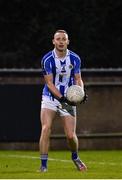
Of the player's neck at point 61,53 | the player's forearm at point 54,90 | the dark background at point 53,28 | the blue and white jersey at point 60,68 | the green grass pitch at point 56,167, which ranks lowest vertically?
the green grass pitch at point 56,167

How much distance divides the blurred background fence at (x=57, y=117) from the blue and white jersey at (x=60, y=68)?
29.4 feet

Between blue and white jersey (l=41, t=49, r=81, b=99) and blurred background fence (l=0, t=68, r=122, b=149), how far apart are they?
29.4ft

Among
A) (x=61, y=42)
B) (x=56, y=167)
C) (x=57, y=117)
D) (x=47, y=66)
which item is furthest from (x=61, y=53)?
(x=57, y=117)

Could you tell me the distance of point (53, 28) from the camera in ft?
133

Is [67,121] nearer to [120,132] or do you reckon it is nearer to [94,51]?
[120,132]

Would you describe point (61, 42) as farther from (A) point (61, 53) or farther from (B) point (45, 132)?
(B) point (45, 132)

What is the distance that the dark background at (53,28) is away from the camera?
41.0 meters

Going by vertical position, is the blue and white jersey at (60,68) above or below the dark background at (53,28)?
below

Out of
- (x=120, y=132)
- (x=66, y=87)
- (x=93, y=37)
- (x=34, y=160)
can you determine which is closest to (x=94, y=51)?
(x=93, y=37)

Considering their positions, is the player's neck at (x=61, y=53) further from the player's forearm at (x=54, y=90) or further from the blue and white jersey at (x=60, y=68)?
the player's forearm at (x=54, y=90)

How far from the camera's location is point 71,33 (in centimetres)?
4175

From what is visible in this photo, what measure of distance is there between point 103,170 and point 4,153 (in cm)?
781

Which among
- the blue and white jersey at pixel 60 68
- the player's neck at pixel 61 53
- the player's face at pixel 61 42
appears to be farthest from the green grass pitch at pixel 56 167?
the player's face at pixel 61 42

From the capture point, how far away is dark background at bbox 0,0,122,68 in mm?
40969
